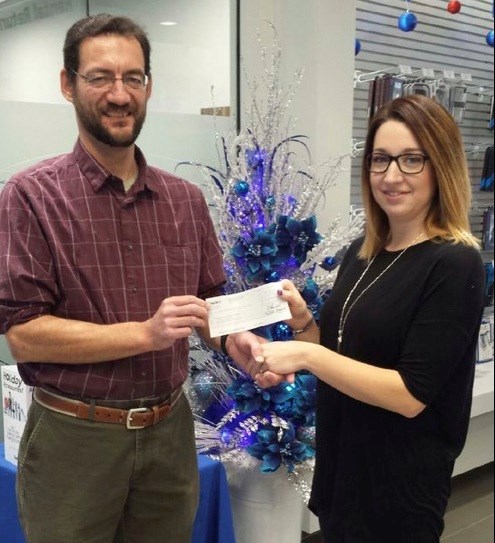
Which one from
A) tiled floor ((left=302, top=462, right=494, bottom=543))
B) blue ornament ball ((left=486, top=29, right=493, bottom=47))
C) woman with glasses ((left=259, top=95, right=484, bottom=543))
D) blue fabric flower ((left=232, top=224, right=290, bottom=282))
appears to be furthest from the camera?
blue ornament ball ((left=486, top=29, right=493, bottom=47))

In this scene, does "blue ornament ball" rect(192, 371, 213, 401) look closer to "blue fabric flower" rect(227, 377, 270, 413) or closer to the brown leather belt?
"blue fabric flower" rect(227, 377, 270, 413)

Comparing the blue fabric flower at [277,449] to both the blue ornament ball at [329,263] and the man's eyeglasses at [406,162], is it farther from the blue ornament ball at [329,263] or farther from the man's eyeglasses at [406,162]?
the man's eyeglasses at [406,162]

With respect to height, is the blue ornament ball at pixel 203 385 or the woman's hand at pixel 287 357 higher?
the woman's hand at pixel 287 357

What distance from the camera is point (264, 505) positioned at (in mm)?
2488

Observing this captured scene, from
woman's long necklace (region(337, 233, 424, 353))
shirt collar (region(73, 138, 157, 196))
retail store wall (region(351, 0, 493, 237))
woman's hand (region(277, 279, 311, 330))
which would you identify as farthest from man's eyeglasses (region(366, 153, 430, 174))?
retail store wall (region(351, 0, 493, 237))

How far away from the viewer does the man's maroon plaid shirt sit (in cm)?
143

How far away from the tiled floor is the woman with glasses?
5.33ft

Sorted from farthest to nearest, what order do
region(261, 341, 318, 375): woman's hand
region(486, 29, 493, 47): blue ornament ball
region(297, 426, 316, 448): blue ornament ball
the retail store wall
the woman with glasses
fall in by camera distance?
region(486, 29, 493, 47): blue ornament ball
the retail store wall
region(297, 426, 316, 448): blue ornament ball
region(261, 341, 318, 375): woman's hand
the woman with glasses

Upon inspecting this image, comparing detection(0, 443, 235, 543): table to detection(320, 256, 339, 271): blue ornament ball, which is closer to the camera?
detection(0, 443, 235, 543): table

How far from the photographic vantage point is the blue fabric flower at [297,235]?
2.31 m

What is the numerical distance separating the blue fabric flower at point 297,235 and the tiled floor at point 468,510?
1.41 metres

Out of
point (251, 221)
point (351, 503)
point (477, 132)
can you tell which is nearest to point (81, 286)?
point (351, 503)

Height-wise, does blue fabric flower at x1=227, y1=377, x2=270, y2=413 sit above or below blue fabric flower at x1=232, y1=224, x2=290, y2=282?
below

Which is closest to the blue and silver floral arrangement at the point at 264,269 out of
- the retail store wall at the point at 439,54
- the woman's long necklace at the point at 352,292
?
the woman's long necklace at the point at 352,292
